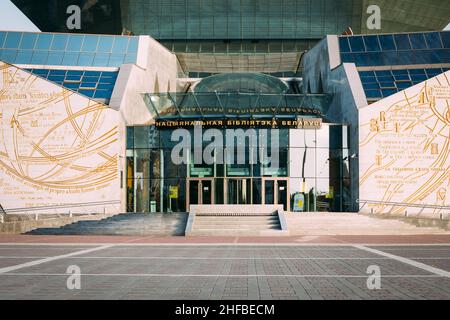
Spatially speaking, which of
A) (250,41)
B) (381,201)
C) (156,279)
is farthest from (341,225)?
(250,41)

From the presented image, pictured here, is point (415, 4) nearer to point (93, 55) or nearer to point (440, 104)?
point (440, 104)

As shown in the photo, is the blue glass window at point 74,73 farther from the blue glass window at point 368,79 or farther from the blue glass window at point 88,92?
the blue glass window at point 368,79

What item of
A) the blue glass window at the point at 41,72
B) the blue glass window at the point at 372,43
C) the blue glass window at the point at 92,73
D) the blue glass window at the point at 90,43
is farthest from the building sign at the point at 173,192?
the blue glass window at the point at 372,43

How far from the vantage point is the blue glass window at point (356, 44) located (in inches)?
2050

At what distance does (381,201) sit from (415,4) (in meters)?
35.0

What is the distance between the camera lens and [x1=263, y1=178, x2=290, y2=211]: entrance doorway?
146 feet

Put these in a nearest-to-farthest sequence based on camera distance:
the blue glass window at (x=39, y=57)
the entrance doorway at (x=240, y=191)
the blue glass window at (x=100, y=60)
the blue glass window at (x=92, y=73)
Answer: the entrance doorway at (x=240, y=191)
the blue glass window at (x=92, y=73)
the blue glass window at (x=100, y=60)
the blue glass window at (x=39, y=57)

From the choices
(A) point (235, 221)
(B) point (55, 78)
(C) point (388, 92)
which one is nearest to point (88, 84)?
(B) point (55, 78)

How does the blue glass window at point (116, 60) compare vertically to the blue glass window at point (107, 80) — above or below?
above

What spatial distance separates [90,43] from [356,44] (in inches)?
969

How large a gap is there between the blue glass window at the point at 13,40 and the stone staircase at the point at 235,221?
27089 millimetres

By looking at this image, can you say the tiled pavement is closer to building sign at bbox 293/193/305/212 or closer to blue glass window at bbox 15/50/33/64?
building sign at bbox 293/193/305/212

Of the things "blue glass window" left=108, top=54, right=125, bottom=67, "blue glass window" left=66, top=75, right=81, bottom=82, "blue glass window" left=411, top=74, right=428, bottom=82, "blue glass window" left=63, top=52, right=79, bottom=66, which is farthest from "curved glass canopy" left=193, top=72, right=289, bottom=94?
"blue glass window" left=411, top=74, right=428, bottom=82

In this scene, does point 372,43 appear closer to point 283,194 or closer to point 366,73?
point 366,73
